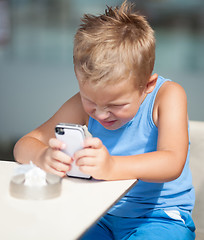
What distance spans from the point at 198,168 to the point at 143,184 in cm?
27

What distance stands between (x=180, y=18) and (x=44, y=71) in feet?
3.22

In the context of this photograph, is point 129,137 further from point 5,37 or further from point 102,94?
point 5,37

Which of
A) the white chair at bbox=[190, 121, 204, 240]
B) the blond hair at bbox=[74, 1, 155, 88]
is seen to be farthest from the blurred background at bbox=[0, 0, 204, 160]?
the blond hair at bbox=[74, 1, 155, 88]

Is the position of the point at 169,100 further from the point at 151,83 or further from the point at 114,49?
the point at 114,49

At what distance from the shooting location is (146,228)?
105cm

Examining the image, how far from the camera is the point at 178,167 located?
3.13 ft

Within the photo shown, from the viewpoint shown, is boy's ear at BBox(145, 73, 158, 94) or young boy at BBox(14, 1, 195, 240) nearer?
young boy at BBox(14, 1, 195, 240)

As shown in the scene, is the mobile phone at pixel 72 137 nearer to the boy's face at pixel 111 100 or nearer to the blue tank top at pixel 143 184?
the boy's face at pixel 111 100

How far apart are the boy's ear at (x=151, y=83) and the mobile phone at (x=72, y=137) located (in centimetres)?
29

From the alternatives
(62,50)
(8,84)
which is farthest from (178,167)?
(8,84)

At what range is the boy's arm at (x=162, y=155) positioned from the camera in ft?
2.86

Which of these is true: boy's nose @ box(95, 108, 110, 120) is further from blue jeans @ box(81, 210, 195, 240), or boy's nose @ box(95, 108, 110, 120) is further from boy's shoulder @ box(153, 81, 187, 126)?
blue jeans @ box(81, 210, 195, 240)

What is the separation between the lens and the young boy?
90 cm

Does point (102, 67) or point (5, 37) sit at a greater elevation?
point (102, 67)
